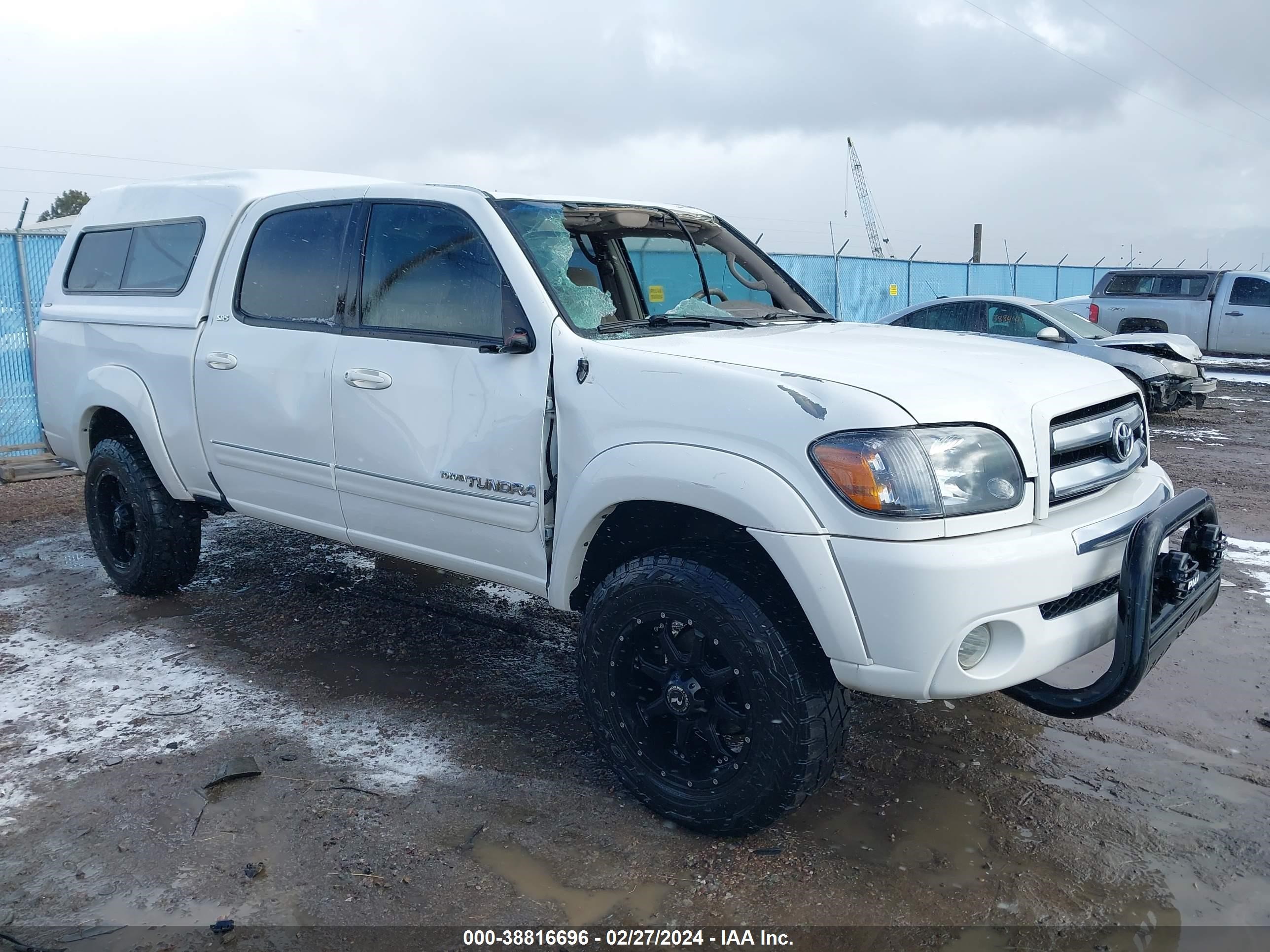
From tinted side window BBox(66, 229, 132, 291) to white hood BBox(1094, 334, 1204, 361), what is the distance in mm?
9681

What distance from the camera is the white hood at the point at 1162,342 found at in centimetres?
1139

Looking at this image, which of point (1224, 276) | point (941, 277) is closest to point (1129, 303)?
point (1224, 276)

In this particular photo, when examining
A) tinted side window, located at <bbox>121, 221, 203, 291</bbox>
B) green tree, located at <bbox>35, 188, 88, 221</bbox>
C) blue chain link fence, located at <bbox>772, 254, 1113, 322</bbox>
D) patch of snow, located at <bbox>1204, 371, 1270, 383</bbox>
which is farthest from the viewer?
green tree, located at <bbox>35, 188, 88, 221</bbox>

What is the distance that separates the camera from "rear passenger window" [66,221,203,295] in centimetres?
473

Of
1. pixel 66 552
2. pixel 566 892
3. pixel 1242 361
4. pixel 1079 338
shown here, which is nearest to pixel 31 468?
pixel 66 552

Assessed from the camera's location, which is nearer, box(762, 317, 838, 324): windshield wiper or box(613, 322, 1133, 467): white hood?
box(613, 322, 1133, 467): white hood

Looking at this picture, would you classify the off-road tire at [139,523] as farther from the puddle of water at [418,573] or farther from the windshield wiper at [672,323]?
the windshield wiper at [672,323]

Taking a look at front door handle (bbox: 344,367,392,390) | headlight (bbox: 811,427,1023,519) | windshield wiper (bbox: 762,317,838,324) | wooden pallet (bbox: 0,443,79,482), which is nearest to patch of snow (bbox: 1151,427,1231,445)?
windshield wiper (bbox: 762,317,838,324)

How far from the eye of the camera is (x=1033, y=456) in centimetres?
272

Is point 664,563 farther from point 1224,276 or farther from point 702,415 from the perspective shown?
point 1224,276

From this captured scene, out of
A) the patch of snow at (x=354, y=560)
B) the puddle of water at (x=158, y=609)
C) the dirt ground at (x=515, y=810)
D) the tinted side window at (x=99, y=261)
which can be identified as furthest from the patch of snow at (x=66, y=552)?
the tinted side window at (x=99, y=261)

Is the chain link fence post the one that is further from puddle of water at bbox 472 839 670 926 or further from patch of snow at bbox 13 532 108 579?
puddle of water at bbox 472 839 670 926

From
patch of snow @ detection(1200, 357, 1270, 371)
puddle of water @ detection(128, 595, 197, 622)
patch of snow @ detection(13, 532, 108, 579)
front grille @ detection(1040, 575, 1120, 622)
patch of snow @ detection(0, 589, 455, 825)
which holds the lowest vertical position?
patch of snow @ detection(1200, 357, 1270, 371)

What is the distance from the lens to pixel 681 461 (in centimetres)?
281
